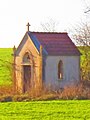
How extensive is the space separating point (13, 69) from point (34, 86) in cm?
363

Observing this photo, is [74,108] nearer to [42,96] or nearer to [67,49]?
[42,96]

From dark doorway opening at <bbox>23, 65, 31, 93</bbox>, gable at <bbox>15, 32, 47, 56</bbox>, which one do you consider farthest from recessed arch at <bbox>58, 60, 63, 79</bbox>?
dark doorway opening at <bbox>23, 65, 31, 93</bbox>

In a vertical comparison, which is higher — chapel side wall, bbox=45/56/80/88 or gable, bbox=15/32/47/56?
gable, bbox=15/32/47/56

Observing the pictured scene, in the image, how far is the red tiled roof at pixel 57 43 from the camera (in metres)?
33.3

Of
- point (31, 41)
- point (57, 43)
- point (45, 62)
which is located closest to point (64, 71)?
point (45, 62)

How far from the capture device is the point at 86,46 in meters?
39.8

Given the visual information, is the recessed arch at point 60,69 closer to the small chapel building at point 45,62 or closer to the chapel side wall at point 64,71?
the small chapel building at point 45,62

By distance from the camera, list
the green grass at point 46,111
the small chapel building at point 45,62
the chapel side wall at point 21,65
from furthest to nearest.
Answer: the chapel side wall at point 21,65 < the small chapel building at point 45,62 < the green grass at point 46,111

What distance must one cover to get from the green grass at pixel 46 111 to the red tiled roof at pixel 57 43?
26.9 feet

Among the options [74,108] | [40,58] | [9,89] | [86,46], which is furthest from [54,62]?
[74,108]

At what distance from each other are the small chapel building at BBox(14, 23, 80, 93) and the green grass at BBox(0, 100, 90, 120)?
6.88 m

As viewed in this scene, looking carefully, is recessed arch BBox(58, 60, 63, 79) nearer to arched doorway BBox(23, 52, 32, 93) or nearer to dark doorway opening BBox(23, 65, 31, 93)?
arched doorway BBox(23, 52, 32, 93)

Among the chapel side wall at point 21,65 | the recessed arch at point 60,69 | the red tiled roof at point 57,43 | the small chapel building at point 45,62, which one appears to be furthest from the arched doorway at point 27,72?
the recessed arch at point 60,69

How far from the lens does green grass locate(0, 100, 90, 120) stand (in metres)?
20.3
